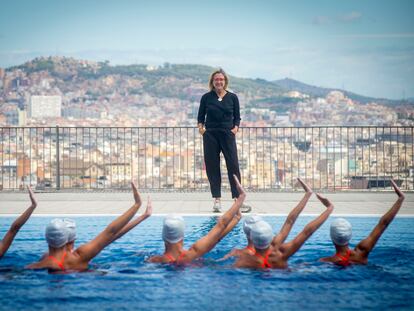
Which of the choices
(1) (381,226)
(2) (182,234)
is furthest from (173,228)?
(1) (381,226)

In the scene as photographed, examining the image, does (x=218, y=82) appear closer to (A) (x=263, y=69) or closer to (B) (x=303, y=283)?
(B) (x=303, y=283)

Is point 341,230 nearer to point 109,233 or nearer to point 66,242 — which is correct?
point 109,233

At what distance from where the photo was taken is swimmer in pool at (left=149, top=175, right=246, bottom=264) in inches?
145

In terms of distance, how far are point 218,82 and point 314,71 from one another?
5368 cm

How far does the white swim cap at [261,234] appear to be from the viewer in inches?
144

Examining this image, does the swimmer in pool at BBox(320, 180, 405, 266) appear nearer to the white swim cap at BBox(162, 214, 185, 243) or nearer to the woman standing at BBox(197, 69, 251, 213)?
the white swim cap at BBox(162, 214, 185, 243)

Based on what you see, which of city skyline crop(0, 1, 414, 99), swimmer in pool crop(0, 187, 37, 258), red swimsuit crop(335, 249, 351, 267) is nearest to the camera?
swimmer in pool crop(0, 187, 37, 258)

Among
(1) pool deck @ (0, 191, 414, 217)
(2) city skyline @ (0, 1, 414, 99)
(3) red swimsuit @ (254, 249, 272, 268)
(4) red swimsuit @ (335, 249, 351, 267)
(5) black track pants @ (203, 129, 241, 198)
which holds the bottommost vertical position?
(1) pool deck @ (0, 191, 414, 217)

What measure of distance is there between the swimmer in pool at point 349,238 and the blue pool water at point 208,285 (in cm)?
7

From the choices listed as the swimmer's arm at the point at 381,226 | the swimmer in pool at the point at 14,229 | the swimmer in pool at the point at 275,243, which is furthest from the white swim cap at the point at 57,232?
the swimmer's arm at the point at 381,226

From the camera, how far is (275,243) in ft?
12.6

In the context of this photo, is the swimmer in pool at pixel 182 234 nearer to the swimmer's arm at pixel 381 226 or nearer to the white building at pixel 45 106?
the swimmer's arm at pixel 381 226

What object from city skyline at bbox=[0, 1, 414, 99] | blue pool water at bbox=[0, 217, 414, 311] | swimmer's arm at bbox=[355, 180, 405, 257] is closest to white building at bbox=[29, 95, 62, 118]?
city skyline at bbox=[0, 1, 414, 99]

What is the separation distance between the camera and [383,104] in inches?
1575
